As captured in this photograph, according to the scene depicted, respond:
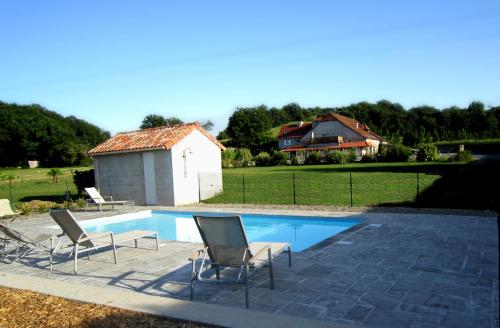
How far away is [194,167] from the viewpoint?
59.8 ft

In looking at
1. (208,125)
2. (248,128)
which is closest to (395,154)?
(248,128)

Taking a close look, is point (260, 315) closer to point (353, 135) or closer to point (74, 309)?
point (74, 309)

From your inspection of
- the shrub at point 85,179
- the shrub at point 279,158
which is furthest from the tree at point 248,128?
the shrub at point 85,179

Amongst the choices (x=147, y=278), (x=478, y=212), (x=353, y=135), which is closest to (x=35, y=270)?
(x=147, y=278)

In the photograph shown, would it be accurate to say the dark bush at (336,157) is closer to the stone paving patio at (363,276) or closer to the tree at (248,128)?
the stone paving patio at (363,276)

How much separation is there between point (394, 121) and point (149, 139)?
9126 centimetres

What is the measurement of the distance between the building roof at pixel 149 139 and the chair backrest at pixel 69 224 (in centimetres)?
996

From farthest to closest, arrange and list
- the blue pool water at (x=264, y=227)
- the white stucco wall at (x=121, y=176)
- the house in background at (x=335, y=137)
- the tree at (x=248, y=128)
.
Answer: the tree at (x=248, y=128) → the house in background at (x=335, y=137) → the white stucco wall at (x=121, y=176) → the blue pool water at (x=264, y=227)

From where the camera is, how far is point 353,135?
67.1 meters

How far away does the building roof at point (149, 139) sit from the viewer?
1745 cm

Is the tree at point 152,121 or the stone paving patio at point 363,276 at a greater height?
the tree at point 152,121

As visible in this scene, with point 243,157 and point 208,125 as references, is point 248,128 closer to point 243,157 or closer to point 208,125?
point 208,125

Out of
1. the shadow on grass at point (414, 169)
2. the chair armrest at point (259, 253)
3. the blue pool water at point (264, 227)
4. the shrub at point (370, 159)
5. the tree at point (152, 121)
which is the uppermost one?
the tree at point (152, 121)

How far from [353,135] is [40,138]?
188 ft
